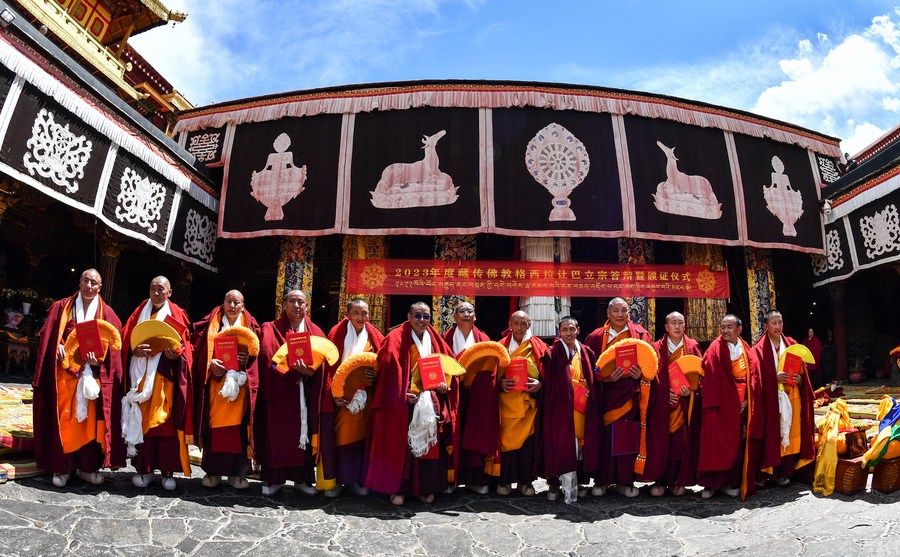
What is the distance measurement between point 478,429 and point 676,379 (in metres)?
1.47

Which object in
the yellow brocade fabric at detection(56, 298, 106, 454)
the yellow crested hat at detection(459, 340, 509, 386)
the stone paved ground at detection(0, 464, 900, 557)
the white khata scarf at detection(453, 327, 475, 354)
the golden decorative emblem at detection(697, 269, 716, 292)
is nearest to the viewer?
the stone paved ground at detection(0, 464, 900, 557)

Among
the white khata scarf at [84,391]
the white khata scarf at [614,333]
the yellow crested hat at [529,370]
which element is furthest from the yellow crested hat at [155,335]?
the white khata scarf at [614,333]

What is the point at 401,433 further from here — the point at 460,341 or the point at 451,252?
the point at 451,252

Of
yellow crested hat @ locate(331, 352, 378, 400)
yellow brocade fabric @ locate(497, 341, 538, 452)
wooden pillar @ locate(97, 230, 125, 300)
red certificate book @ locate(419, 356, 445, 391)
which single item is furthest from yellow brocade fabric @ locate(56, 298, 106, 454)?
wooden pillar @ locate(97, 230, 125, 300)

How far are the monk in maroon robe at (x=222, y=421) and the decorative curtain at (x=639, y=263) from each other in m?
7.36

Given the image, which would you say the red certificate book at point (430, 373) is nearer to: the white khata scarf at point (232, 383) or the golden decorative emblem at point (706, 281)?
the white khata scarf at point (232, 383)

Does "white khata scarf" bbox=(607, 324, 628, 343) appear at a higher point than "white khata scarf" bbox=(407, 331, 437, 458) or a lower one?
higher

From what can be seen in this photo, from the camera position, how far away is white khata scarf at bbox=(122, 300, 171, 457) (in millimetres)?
3805

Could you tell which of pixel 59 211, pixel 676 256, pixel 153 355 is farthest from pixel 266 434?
pixel 676 256

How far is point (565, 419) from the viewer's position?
409 centimetres

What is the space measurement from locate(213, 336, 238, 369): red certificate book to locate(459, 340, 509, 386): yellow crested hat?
4.98ft

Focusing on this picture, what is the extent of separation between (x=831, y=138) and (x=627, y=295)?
5390mm

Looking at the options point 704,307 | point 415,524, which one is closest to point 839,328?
point 704,307

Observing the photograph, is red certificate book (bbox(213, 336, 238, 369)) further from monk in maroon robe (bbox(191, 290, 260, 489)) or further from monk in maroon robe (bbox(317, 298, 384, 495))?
monk in maroon robe (bbox(317, 298, 384, 495))
